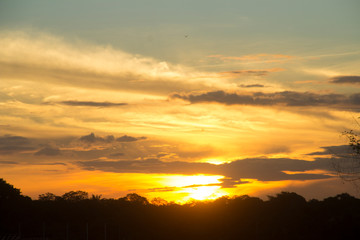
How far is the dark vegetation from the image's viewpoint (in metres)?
61.3

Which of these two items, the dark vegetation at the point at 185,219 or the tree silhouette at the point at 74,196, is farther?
the tree silhouette at the point at 74,196

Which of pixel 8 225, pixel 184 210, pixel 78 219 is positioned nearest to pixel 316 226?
pixel 184 210

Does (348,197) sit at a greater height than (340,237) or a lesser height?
greater

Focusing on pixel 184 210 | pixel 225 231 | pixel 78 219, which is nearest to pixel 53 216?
pixel 78 219

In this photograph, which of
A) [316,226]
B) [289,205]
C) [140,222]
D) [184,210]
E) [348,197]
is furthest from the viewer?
[184,210]

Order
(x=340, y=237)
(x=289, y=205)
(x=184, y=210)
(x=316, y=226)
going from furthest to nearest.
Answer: (x=184, y=210)
(x=289, y=205)
(x=316, y=226)
(x=340, y=237)

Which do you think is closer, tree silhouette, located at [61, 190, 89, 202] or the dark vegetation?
the dark vegetation

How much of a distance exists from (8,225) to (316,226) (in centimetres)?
4606

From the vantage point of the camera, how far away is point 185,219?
78250mm

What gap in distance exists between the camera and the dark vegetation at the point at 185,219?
61281 millimetres

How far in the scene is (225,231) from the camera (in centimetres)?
6981

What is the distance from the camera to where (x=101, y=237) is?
66312 mm

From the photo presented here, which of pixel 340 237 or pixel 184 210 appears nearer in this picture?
pixel 340 237

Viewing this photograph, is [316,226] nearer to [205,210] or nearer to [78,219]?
[205,210]
